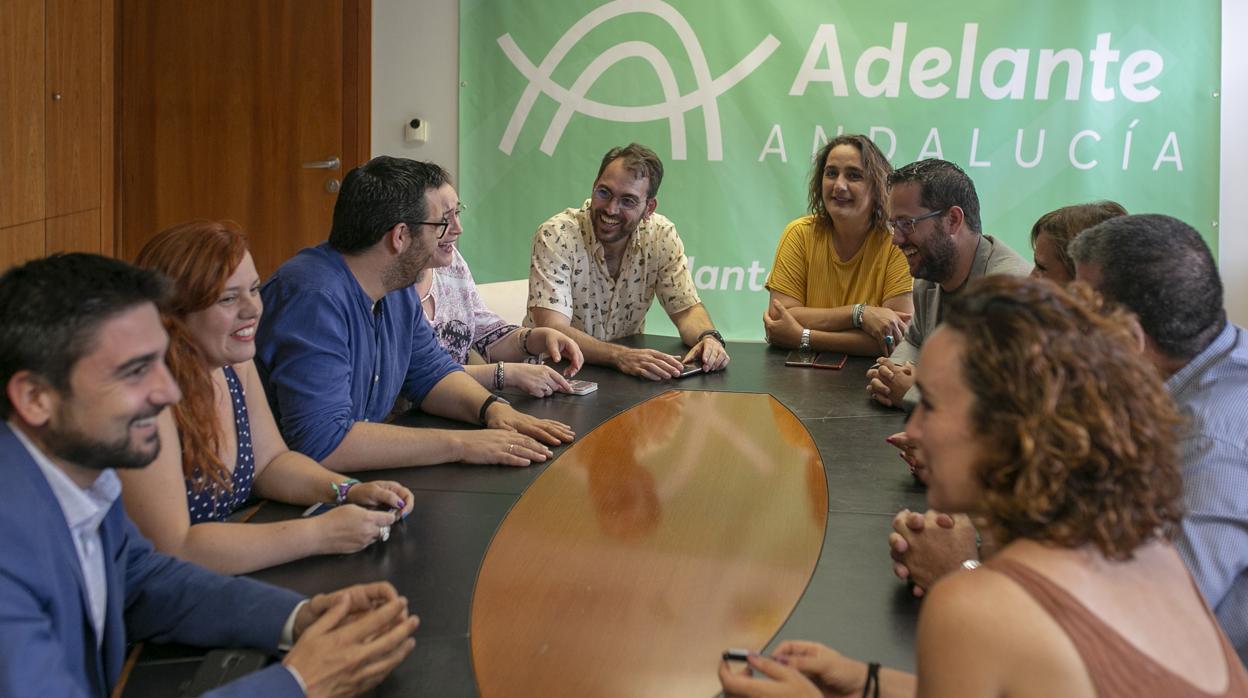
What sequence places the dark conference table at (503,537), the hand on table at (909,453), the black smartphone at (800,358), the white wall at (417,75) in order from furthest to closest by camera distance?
the white wall at (417,75), the black smartphone at (800,358), the hand on table at (909,453), the dark conference table at (503,537)

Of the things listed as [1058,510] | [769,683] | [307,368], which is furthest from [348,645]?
[307,368]

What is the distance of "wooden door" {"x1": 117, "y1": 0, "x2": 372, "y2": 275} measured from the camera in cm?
512

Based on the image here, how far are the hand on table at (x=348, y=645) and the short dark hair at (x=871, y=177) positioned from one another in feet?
9.33

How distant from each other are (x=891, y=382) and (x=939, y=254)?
1.69 feet

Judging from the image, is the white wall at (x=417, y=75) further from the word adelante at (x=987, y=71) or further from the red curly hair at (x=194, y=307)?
the red curly hair at (x=194, y=307)

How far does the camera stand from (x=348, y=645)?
4.75 ft

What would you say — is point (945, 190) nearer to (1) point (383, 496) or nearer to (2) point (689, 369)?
(2) point (689, 369)

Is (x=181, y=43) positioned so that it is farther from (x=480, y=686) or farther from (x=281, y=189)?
(x=480, y=686)

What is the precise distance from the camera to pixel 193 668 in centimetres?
148

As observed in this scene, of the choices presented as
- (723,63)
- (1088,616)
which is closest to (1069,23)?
(723,63)

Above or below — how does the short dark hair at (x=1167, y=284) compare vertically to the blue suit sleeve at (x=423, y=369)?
above

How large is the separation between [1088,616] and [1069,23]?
4552 millimetres

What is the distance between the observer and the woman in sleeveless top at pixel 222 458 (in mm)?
1780

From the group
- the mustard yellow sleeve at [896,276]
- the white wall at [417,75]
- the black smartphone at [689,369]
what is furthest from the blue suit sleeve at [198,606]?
the white wall at [417,75]
